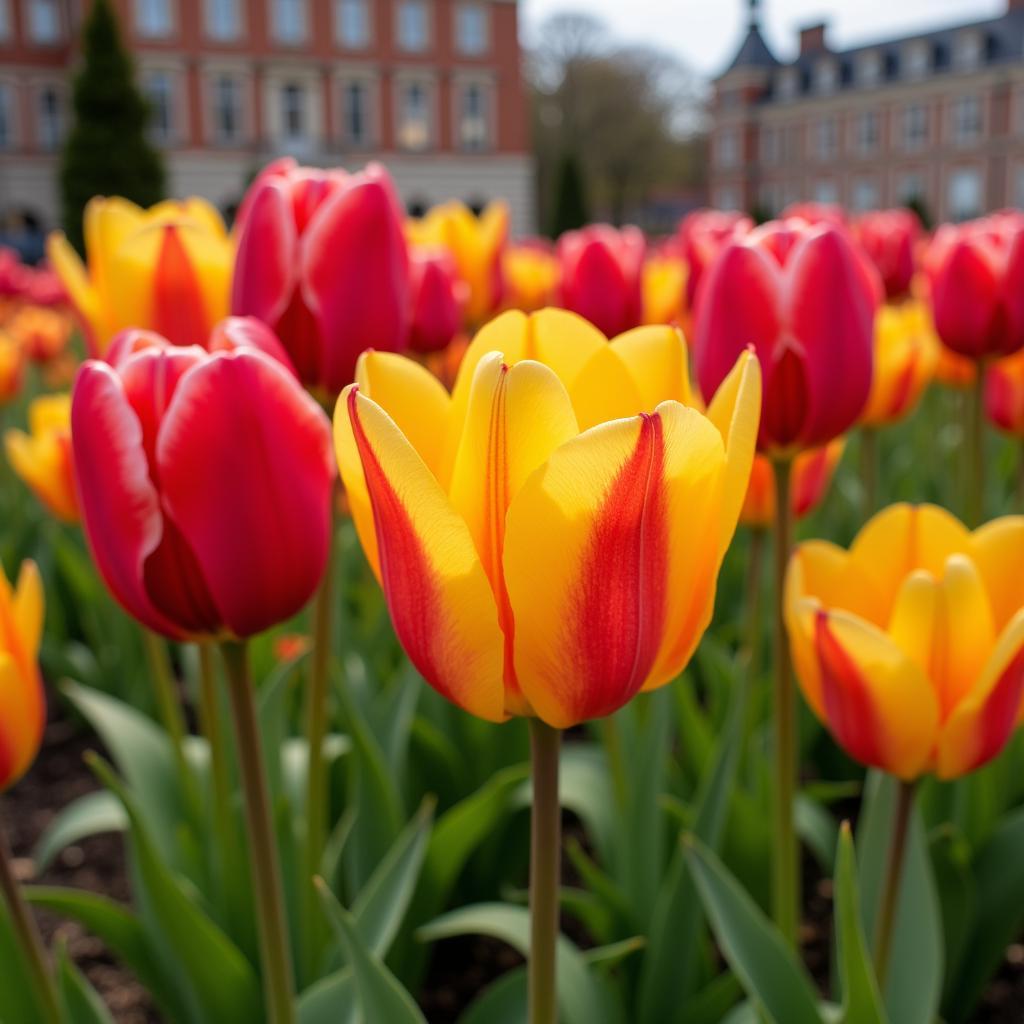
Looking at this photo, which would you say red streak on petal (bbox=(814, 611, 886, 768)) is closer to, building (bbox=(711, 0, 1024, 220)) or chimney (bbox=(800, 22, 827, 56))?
building (bbox=(711, 0, 1024, 220))

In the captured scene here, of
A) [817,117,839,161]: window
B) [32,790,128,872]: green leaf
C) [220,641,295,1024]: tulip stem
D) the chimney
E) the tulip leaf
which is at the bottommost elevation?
[32,790,128,872]: green leaf

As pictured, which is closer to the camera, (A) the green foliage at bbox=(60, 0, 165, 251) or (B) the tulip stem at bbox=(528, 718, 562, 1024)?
(B) the tulip stem at bbox=(528, 718, 562, 1024)

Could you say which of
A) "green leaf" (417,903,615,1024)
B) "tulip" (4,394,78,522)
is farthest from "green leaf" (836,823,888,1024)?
"tulip" (4,394,78,522)

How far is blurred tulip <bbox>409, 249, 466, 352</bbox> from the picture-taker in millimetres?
1621

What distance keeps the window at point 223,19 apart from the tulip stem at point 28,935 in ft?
111

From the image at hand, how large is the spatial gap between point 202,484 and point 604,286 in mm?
1205

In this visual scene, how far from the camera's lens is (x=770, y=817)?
1.53m

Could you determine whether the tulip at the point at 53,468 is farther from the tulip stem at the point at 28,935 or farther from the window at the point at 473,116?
the window at the point at 473,116

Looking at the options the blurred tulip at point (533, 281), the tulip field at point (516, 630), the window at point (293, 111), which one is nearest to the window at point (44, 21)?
the window at point (293, 111)

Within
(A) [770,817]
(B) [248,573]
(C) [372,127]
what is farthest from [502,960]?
(C) [372,127]

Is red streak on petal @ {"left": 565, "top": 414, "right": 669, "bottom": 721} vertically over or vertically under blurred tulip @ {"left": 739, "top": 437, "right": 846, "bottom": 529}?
over

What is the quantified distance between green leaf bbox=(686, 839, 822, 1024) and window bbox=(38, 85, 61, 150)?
3502 centimetres

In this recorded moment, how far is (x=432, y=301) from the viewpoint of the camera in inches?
65.4

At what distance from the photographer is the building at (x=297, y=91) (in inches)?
1240
